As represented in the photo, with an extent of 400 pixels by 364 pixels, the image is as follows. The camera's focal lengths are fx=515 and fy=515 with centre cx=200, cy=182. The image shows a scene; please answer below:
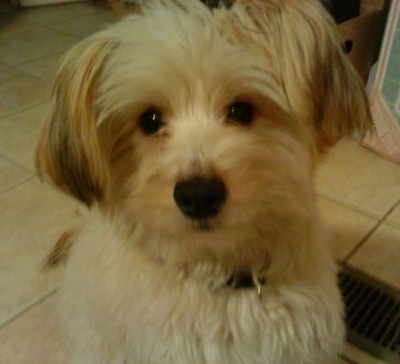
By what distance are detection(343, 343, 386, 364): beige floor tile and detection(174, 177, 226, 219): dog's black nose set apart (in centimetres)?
60

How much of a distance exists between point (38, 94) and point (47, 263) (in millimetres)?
1104

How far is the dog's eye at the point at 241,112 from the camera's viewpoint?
724 mm

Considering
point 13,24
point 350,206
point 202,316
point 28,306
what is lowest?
point 13,24

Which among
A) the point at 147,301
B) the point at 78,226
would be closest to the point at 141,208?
the point at 147,301

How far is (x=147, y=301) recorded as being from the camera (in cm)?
79

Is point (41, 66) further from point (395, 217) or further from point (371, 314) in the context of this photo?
point (371, 314)

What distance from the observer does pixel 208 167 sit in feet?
2.13

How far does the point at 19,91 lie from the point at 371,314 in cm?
162

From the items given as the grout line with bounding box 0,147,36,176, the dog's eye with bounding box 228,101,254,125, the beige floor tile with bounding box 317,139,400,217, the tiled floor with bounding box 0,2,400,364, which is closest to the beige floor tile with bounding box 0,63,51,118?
the tiled floor with bounding box 0,2,400,364

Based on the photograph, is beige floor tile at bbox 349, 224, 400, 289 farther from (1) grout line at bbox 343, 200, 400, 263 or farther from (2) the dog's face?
(2) the dog's face

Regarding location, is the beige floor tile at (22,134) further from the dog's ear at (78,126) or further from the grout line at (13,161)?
the dog's ear at (78,126)

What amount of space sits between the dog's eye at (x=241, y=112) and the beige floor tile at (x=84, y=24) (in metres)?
2.10

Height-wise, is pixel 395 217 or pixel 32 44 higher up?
pixel 395 217

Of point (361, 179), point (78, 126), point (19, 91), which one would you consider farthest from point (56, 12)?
point (78, 126)
